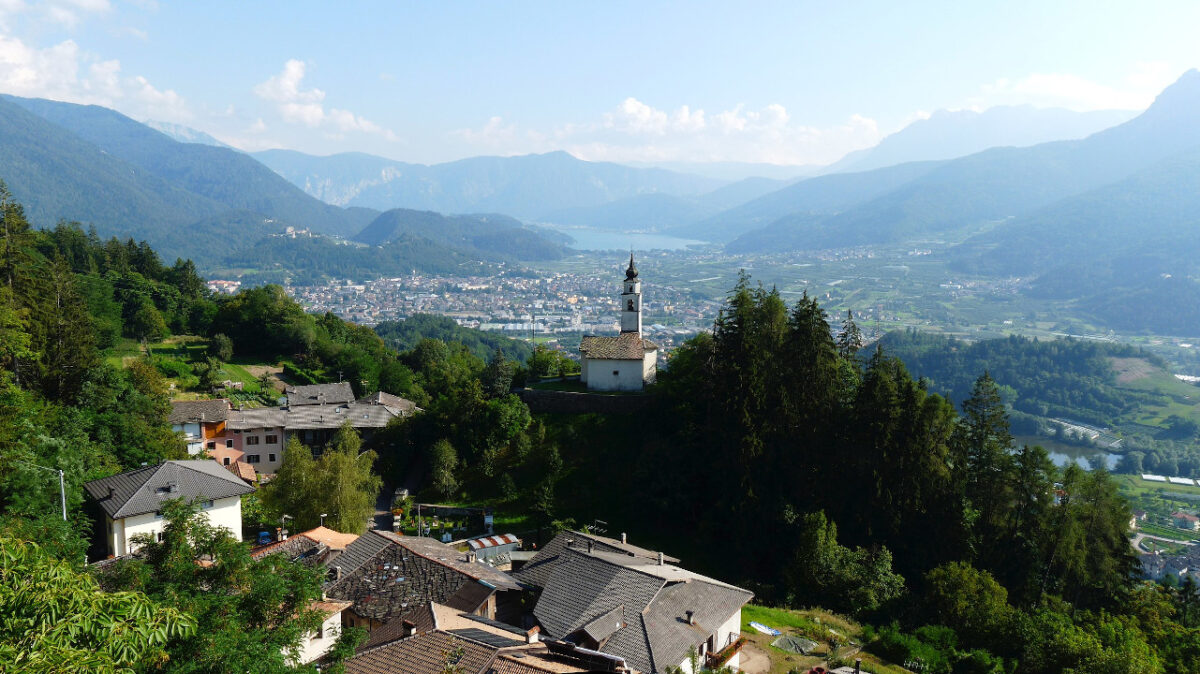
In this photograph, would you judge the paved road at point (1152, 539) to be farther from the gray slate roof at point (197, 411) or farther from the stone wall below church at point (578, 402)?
the gray slate roof at point (197, 411)

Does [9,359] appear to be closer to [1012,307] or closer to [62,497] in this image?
[62,497]

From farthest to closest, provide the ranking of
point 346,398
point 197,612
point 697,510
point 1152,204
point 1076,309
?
point 1152,204 → point 1076,309 → point 346,398 → point 697,510 → point 197,612

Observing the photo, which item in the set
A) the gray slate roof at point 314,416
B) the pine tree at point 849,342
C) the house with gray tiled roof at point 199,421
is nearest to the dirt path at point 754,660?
the pine tree at point 849,342

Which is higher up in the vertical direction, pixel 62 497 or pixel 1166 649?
pixel 62 497

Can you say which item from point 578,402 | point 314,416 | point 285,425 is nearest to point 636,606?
point 578,402

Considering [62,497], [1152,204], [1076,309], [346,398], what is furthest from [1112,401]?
[1152,204]

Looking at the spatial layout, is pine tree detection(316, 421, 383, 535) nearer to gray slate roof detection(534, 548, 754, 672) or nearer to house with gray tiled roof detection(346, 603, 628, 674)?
gray slate roof detection(534, 548, 754, 672)
